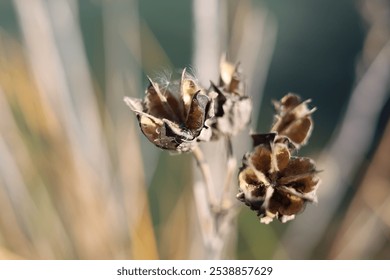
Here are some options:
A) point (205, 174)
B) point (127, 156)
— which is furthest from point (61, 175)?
point (205, 174)

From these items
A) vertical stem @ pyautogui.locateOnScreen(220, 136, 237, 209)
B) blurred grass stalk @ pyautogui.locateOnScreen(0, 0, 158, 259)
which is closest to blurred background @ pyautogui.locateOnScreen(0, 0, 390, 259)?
blurred grass stalk @ pyautogui.locateOnScreen(0, 0, 158, 259)

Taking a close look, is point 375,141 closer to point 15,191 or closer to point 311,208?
point 311,208

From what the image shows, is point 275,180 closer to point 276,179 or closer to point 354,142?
point 276,179

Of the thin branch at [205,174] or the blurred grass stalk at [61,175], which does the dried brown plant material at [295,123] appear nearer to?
the thin branch at [205,174]

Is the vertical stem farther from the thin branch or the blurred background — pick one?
the blurred background

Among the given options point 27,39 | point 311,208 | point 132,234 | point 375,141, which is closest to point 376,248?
point 311,208
